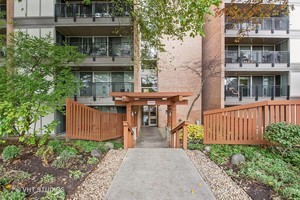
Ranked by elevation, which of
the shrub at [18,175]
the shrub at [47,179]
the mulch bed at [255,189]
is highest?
the shrub at [18,175]

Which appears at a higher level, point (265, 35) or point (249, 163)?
point (265, 35)

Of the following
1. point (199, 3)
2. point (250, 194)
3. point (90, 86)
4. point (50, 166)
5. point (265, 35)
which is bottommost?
point (250, 194)

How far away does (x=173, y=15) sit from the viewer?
21.1 ft

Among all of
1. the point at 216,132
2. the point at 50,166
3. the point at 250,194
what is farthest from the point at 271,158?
the point at 50,166

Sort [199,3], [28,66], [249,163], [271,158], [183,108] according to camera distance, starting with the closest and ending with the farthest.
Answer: [199,3] → [249,163] → [271,158] → [28,66] → [183,108]

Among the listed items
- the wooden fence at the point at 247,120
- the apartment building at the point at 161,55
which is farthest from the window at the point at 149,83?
the wooden fence at the point at 247,120

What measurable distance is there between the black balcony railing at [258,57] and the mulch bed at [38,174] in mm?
13205

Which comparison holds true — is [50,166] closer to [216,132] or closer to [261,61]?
[216,132]

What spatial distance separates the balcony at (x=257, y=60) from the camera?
1340cm

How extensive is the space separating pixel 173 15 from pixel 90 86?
7805 mm

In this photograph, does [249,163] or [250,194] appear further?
[249,163]

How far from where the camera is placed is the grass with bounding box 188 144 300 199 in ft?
12.3

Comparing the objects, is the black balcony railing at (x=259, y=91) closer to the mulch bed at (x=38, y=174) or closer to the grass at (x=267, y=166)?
the grass at (x=267, y=166)

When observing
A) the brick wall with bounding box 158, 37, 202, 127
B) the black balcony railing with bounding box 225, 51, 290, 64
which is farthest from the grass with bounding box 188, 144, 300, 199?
the black balcony railing with bounding box 225, 51, 290, 64
